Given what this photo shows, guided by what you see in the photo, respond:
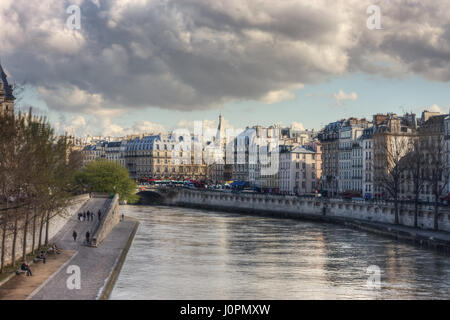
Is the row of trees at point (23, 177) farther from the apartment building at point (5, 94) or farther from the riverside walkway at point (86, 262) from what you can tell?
the apartment building at point (5, 94)

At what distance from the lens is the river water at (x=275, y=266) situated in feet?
143

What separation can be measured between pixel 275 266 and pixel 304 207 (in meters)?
60.6

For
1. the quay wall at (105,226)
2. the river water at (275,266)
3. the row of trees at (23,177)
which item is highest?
the row of trees at (23,177)

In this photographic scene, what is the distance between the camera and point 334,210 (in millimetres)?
105688

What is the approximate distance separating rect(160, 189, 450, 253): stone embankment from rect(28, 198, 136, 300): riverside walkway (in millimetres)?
28372

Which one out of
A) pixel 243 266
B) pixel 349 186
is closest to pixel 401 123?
pixel 349 186

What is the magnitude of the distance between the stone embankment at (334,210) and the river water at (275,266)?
1.75 m

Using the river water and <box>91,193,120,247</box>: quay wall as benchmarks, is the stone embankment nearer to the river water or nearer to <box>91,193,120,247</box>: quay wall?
the river water

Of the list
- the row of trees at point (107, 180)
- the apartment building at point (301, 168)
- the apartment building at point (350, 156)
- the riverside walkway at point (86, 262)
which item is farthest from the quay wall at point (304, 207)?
the riverside walkway at point (86, 262)

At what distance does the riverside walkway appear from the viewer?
38.2m

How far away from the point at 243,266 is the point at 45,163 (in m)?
17.1

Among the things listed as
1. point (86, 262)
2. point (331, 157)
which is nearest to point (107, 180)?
point (331, 157)

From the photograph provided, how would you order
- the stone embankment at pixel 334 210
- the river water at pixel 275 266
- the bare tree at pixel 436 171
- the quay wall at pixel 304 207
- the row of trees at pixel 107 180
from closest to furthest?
1. the river water at pixel 275 266
2. the stone embankment at pixel 334 210
3. the bare tree at pixel 436 171
4. the quay wall at pixel 304 207
5. the row of trees at pixel 107 180
